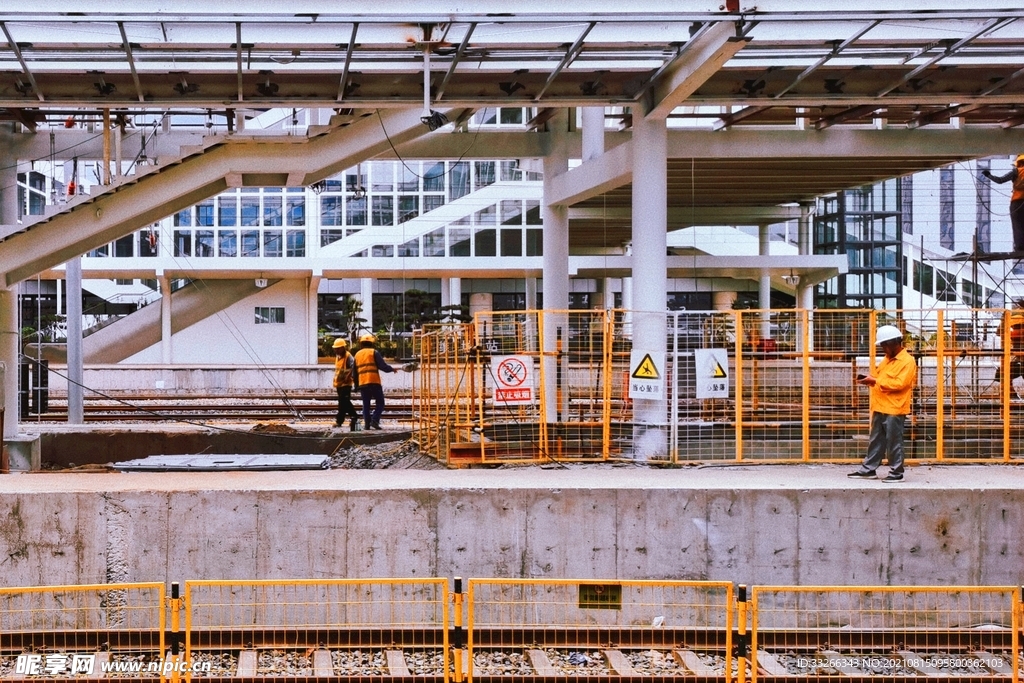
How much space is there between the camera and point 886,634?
373 inches

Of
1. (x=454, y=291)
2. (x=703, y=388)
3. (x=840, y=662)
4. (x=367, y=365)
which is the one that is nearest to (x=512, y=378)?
(x=703, y=388)

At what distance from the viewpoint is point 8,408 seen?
54.6ft

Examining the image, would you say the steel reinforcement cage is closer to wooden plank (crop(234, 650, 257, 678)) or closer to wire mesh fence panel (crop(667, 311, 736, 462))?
wire mesh fence panel (crop(667, 311, 736, 462))

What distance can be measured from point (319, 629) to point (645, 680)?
9.31 ft

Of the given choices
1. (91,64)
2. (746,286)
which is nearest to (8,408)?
(91,64)

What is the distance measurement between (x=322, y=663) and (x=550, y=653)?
1.96 metres

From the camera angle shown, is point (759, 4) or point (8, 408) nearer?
point (759, 4)

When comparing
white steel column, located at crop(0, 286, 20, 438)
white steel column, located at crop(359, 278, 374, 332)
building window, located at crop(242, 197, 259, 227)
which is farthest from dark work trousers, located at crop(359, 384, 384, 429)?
white steel column, located at crop(359, 278, 374, 332)

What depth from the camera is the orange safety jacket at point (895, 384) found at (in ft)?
35.6

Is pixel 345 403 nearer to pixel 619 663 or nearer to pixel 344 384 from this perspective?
pixel 344 384

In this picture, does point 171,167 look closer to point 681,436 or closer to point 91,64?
point 91,64

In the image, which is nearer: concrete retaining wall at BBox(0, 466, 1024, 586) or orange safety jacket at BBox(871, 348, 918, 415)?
concrete retaining wall at BBox(0, 466, 1024, 586)

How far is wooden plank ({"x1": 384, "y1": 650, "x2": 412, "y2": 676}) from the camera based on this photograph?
8.52 m

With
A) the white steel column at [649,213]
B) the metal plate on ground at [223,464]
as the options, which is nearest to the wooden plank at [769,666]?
the metal plate on ground at [223,464]
